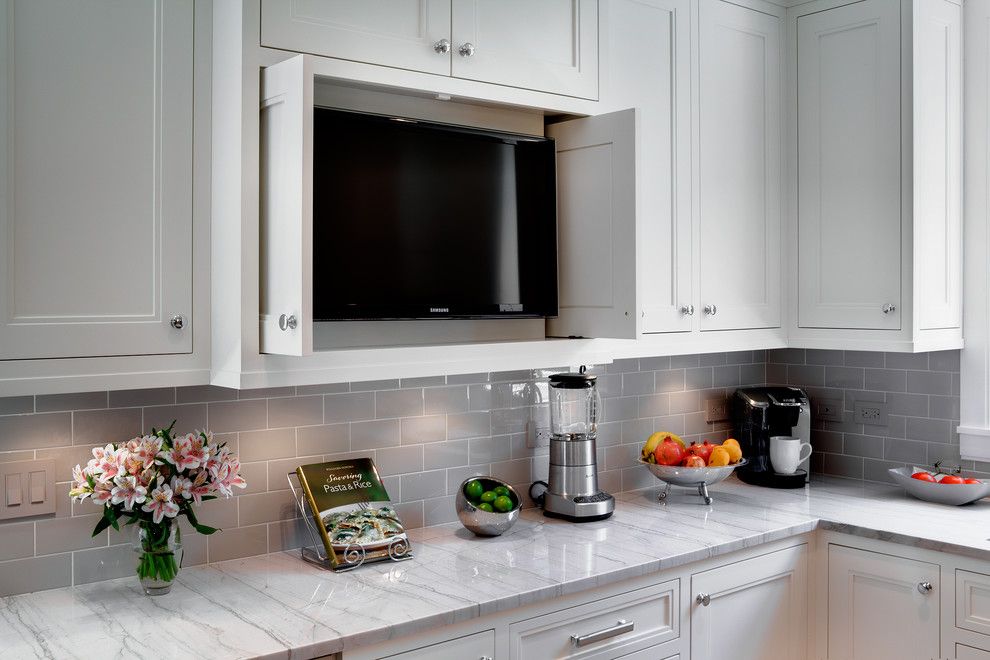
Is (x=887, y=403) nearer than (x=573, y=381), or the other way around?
(x=573, y=381)

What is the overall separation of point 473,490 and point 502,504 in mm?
89

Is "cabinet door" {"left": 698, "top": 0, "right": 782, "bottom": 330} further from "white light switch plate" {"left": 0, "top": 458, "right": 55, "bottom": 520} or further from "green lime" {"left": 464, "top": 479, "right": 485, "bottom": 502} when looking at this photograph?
"white light switch plate" {"left": 0, "top": 458, "right": 55, "bottom": 520}

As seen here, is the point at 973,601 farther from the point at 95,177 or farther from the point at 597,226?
the point at 95,177

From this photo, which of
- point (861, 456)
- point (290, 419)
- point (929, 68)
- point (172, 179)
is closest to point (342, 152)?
point (172, 179)

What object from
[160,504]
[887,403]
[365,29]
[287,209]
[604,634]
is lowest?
[604,634]

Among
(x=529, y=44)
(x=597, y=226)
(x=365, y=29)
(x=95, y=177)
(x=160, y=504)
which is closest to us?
(x=95, y=177)

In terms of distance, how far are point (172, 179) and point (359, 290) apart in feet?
1.59

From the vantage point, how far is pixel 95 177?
70.9 inches

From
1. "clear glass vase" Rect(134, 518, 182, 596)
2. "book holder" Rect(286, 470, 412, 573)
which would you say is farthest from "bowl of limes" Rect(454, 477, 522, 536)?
"clear glass vase" Rect(134, 518, 182, 596)

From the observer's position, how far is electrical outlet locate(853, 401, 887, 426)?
10.6ft

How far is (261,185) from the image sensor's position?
6.35 ft

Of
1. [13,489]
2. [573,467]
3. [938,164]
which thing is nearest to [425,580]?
[573,467]

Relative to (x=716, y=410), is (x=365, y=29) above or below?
above

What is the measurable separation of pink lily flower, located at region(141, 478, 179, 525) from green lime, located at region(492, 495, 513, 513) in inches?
33.4
